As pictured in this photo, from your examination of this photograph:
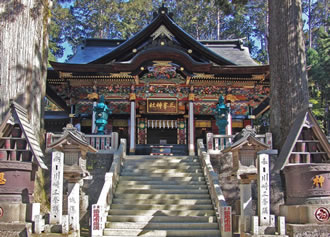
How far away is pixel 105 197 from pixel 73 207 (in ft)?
5.10

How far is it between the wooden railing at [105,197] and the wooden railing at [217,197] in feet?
8.80

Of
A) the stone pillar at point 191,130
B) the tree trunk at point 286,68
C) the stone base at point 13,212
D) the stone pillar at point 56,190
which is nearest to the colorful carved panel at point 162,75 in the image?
the stone pillar at point 191,130

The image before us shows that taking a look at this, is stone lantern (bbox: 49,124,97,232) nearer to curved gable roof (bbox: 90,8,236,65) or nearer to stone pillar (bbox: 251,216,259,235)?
stone pillar (bbox: 251,216,259,235)

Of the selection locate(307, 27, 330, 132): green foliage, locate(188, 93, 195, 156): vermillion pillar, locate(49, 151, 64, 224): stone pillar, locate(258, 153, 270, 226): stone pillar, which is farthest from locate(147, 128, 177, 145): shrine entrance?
locate(307, 27, 330, 132): green foliage

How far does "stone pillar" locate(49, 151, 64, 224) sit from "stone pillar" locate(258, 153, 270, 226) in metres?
3.69

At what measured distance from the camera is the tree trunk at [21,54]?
7062mm

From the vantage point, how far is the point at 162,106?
1641 cm

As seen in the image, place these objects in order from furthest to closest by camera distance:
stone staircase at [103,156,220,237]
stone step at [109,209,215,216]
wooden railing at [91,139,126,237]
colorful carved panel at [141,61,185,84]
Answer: colorful carved panel at [141,61,185,84], stone step at [109,209,215,216], stone staircase at [103,156,220,237], wooden railing at [91,139,126,237]

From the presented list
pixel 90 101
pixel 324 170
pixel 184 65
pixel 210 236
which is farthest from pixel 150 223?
pixel 90 101

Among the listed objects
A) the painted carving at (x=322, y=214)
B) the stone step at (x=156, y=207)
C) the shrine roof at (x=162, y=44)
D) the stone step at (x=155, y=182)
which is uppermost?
the shrine roof at (x=162, y=44)

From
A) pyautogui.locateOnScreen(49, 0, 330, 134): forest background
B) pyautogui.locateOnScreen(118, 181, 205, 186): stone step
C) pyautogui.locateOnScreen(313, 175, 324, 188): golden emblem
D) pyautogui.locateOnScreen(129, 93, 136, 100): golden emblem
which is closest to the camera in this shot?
pyautogui.locateOnScreen(313, 175, 324, 188): golden emblem

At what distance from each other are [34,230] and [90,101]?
11022mm

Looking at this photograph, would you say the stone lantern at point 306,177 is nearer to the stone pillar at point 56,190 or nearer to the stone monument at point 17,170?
the stone pillar at point 56,190

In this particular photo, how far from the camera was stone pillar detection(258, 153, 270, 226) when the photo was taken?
6520mm
